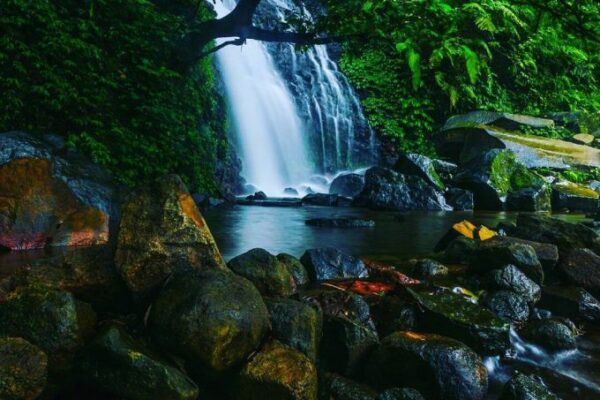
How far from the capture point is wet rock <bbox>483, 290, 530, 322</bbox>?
414 cm

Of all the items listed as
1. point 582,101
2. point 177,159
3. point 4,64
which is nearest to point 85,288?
point 4,64

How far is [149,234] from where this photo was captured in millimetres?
3287

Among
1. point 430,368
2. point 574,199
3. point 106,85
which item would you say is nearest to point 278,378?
point 430,368

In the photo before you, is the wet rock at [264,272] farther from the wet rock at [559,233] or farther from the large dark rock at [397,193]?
the large dark rock at [397,193]

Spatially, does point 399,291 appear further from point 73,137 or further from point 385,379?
point 73,137

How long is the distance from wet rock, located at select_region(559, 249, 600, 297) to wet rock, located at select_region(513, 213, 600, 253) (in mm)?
396

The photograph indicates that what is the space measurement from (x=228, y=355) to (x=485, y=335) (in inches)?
75.1

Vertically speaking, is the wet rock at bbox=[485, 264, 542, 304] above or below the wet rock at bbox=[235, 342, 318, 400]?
below

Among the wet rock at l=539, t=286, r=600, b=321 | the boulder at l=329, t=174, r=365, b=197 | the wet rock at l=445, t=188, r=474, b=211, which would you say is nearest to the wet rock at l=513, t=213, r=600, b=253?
the wet rock at l=539, t=286, r=600, b=321

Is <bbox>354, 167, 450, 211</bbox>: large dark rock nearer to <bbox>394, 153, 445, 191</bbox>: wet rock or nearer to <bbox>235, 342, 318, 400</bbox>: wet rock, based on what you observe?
<bbox>394, 153, 445, 191</bbox>: wet rock

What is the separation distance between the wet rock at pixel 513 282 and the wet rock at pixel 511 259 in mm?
226

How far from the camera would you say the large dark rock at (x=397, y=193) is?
1335 centimetres

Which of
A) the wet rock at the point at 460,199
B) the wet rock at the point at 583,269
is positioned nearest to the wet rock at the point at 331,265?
the wet rock at the point at 583,269

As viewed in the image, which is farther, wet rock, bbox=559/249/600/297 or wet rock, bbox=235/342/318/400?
wet rock, bbox=559/249/600/297
